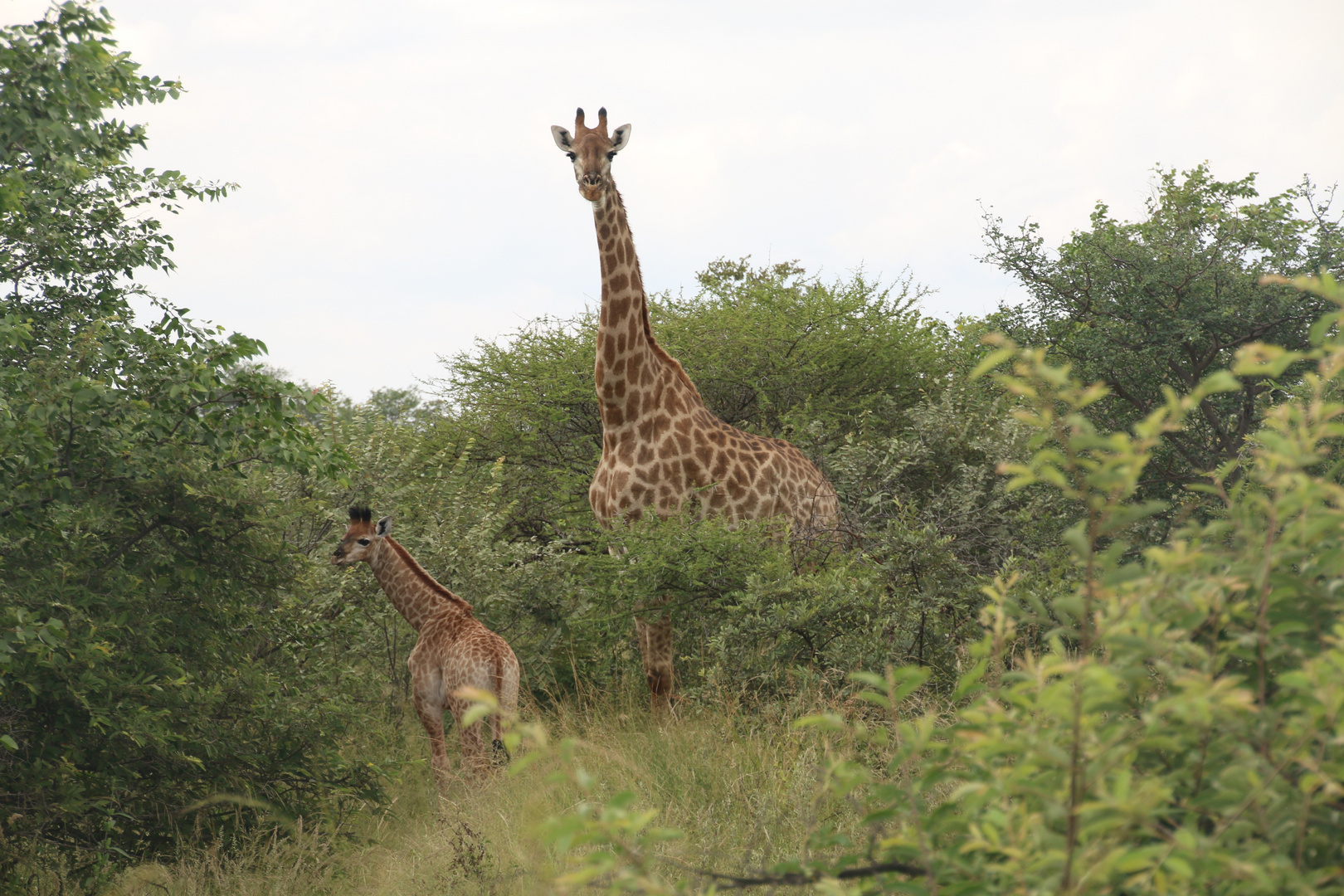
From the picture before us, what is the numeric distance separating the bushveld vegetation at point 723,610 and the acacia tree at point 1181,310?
44mm

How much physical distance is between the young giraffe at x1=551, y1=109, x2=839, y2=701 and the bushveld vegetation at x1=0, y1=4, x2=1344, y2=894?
1.68ft

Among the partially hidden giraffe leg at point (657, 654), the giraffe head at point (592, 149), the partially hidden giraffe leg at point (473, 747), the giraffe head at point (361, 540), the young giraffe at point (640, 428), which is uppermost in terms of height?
the giraffe head at point (592, 149)

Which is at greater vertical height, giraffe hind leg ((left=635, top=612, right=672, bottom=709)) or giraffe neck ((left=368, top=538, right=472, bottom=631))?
giraffe neck ((left=368, top=538, right=472, bottom=631))

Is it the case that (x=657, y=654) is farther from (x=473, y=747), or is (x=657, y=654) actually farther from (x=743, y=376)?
(x=743, y=376)

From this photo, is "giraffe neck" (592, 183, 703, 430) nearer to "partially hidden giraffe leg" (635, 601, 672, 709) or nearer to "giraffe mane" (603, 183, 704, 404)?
"giraffe mane" (603, 183, 704, 404)

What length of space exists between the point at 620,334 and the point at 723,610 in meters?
2.41

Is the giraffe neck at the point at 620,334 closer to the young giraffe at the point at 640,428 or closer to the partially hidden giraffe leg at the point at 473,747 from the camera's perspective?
the young giraffe at the point at 640,428

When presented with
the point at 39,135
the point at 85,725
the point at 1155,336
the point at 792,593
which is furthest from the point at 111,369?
the point at 1155,336

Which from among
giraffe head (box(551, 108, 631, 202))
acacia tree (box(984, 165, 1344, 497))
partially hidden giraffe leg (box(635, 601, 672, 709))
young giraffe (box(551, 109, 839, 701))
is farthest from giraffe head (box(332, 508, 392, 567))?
acacia tree (box(984, 165, 1344, 497))

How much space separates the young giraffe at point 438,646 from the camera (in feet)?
23.7

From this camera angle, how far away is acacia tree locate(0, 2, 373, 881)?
5.33m

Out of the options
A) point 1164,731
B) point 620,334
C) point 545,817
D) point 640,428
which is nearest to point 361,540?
point 640,428

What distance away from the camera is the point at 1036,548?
29.0 feet

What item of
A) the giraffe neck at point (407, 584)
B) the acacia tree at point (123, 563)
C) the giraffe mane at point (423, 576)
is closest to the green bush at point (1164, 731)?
the acacia tree at point (123, 563)
